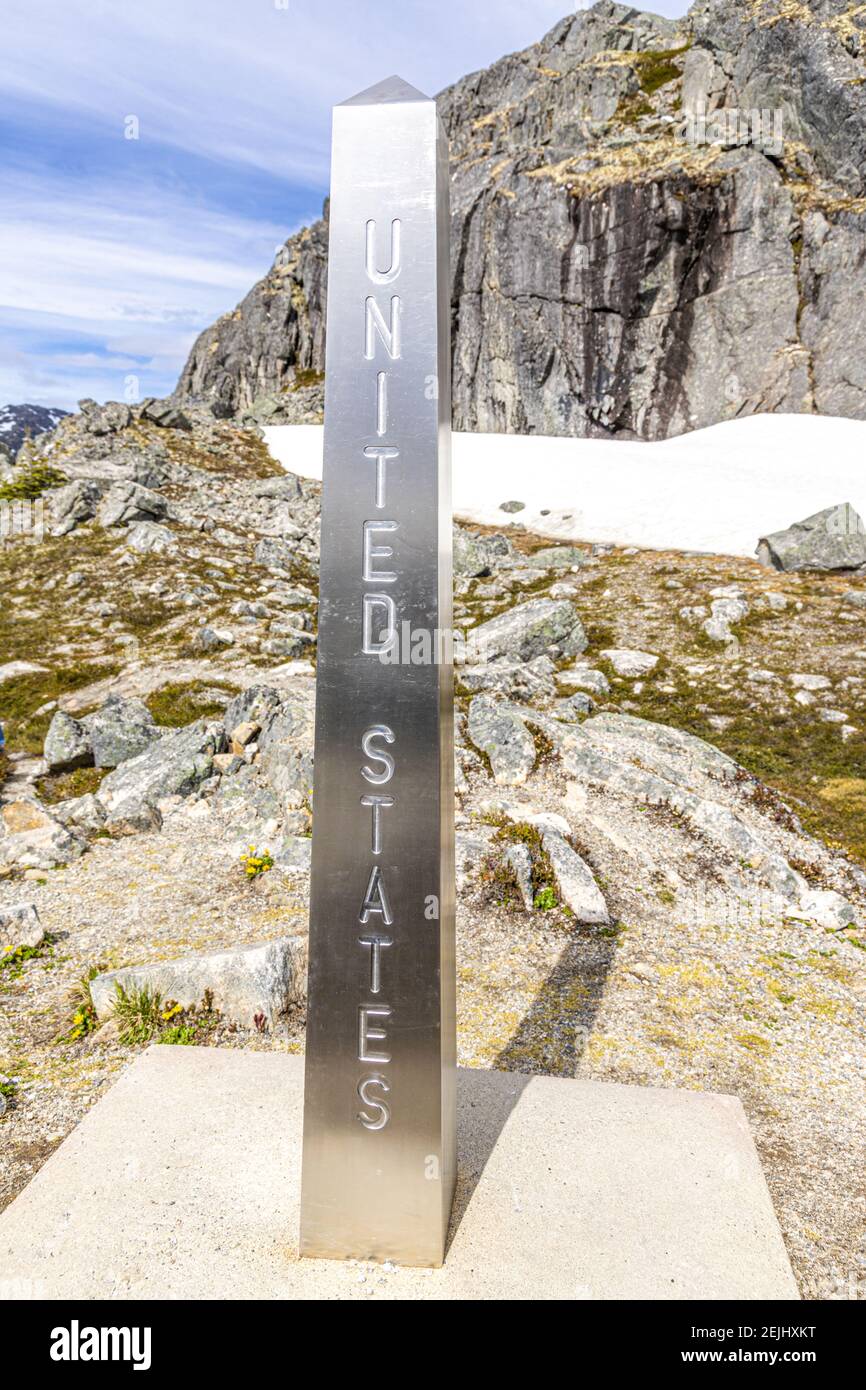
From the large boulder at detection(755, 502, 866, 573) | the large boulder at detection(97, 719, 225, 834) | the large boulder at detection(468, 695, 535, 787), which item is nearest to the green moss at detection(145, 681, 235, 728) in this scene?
the large boulder at detection(97, 719, 225, 834)

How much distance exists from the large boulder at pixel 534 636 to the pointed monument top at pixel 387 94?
41.8 feet

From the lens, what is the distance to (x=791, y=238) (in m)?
36.6

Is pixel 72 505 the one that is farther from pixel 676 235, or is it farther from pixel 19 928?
pixel 676 235

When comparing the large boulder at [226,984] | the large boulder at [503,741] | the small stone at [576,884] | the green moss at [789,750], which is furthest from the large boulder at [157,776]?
the green moss at [789,750]

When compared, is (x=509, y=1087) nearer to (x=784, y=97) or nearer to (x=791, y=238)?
(x=791, y=238)

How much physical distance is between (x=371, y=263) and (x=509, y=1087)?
4.91 metres

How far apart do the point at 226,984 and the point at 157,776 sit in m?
4.61

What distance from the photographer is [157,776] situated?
33.7ft

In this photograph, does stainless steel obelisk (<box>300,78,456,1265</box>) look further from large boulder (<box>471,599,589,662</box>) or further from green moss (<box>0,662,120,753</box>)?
large boulder (<box>471,599,589,662</box>)

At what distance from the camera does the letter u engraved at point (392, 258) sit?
133 inches

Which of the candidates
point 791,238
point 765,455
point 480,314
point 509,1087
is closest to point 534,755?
point 509,1087

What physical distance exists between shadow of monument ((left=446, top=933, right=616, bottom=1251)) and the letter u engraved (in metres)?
4.61

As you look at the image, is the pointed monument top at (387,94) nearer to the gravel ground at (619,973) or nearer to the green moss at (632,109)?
the gravel ground at (619,973)

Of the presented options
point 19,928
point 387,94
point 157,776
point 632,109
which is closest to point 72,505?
point 157,776
